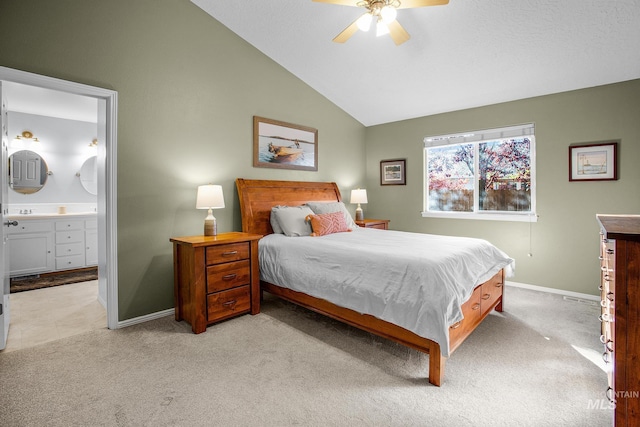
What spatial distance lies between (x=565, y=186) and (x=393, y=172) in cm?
230

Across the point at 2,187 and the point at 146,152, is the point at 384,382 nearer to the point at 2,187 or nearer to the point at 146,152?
the point at 146,152

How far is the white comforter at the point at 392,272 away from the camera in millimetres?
2014

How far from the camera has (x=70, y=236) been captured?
15.5 ft

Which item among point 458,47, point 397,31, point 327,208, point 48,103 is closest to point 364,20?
point 397,31

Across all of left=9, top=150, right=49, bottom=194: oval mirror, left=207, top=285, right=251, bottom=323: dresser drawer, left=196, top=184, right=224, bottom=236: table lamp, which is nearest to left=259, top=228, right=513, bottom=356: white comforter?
left=207, top=285, right=251, bottom=323: dresser drawer

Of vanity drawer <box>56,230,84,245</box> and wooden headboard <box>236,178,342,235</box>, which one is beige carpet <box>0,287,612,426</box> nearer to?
wooden headboard <box>236,178,342,235</box>

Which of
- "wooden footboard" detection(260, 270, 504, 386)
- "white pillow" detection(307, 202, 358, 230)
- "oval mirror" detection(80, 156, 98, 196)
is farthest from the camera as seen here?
"oval mirror" detection(80, 156, 98, 196)

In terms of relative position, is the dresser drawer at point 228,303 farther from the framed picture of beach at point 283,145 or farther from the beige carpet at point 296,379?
the framed picture of beach at point 283,145

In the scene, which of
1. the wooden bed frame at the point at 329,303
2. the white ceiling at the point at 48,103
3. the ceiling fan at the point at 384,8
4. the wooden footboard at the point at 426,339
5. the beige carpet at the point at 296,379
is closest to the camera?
the beige carpet at the point at 296,379

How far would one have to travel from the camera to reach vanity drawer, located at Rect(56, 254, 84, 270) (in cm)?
464

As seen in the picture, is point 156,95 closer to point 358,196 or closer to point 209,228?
point 209,228

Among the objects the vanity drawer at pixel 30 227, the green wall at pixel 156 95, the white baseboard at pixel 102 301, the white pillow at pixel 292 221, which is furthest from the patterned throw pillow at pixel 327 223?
the vanity drawer at pixel 30 227

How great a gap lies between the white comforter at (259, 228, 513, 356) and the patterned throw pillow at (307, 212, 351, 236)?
0.18m

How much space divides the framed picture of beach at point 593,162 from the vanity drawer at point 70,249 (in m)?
6.82
